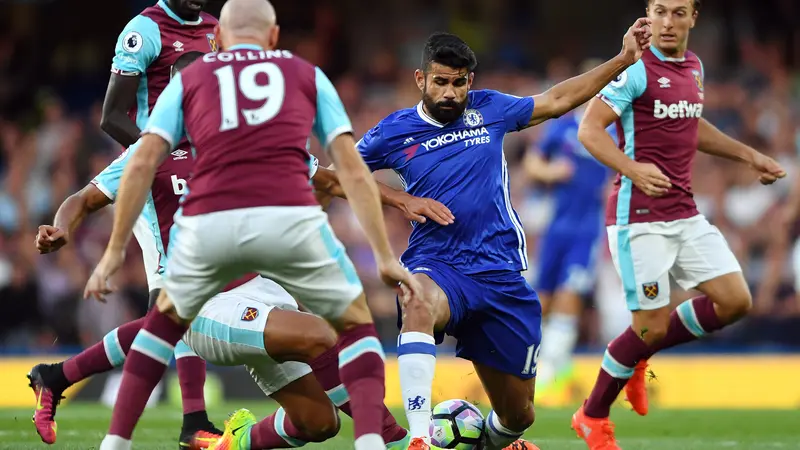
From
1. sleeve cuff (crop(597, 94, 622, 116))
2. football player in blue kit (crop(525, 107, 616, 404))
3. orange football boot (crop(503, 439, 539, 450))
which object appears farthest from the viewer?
football player in blue kit (crop(525, 107, 616, 404))

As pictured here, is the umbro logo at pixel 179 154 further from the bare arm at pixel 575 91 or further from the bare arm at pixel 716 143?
the bare arm at pixel 716 143

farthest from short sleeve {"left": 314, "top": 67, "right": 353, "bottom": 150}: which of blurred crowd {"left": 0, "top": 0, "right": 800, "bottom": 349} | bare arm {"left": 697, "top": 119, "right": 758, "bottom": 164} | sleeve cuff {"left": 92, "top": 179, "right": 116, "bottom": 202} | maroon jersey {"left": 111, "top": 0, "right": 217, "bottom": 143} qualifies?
blurred crowd {"left": 0, "top": 0, "right": 800, "bottom": 349}

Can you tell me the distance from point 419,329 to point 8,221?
11024 mm

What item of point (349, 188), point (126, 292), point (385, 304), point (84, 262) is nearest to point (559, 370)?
point (385, 304)

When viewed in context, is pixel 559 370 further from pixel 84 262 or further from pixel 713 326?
pixel 84 262

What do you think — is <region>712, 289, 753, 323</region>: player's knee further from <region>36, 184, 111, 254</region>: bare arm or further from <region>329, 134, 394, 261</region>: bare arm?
<region>36, 184, 111, 254</region>: bare arm

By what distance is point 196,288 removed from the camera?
542cm

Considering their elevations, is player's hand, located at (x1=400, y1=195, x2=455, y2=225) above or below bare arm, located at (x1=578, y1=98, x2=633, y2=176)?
below

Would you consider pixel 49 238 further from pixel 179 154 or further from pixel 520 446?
pixel 520 446

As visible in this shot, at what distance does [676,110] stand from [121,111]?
3477 mm

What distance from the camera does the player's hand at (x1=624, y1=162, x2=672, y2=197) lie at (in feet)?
24.8

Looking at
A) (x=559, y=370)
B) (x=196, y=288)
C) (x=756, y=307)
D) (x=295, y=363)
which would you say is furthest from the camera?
(x=756, y=307)

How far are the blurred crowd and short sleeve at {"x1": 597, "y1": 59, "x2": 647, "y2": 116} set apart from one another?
653 cm

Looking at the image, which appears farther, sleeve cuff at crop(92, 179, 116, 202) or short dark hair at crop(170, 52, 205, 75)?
sleeve cuff at crop(92, 179, 116, 202)
